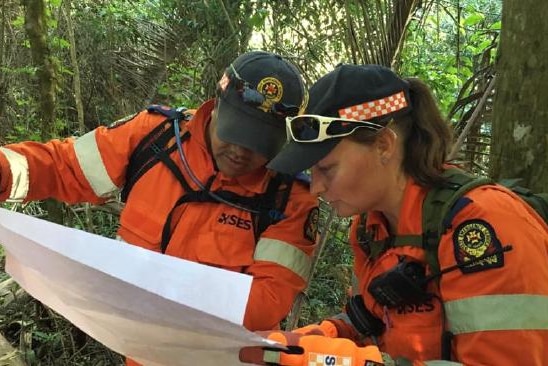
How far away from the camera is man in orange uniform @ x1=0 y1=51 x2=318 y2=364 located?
186 centimetres

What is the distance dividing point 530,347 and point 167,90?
524cm

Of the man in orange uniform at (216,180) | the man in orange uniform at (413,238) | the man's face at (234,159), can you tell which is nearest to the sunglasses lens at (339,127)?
the man in orange uniform at (413,238)

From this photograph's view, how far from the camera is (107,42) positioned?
6465mm

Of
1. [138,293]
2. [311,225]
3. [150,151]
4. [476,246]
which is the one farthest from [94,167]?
[476,246]

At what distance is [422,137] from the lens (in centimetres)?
160

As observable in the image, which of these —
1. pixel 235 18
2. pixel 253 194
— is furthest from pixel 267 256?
pixel 235 18

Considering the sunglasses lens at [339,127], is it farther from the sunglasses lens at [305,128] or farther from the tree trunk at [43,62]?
the tree trunk at [43,62]

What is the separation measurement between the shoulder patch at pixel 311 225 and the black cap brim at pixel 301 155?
445 mm

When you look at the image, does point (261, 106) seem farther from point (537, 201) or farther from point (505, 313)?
point (505, 313)

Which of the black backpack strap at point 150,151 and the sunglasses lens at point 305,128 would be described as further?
the black backpack strap at point 150,151

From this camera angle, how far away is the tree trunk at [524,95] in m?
2.04

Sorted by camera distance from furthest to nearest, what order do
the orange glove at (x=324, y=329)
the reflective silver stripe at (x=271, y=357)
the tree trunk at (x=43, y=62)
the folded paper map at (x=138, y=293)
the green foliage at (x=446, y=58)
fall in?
the green foliage at (x=446, y=58) < the tree trunk at (x=43, y=62) < the orange glove at (x=324, y=329) < the reflective silver stripe at (x=271, y=357) < the folded paper map at (x=138, y=293)

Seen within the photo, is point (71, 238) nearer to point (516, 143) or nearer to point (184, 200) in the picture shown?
point (184, 200)

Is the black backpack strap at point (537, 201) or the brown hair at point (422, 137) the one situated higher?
the brown hair at point (422, 137)
